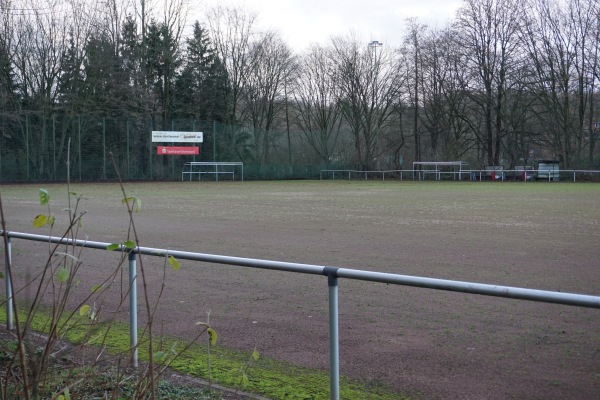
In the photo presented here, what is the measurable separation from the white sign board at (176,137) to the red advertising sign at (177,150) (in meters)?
0.66

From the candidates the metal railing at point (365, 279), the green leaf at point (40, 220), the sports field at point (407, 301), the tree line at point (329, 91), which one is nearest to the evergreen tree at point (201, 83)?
the tree line at point (329, 91)

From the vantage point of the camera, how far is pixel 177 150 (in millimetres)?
53812

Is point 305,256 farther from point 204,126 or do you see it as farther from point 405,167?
point 405,167

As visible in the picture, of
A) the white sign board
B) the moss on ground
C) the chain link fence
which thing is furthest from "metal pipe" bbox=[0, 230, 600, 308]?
the white sign board

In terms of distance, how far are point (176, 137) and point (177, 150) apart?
1178mm

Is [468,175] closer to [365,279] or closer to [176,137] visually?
[176,137]

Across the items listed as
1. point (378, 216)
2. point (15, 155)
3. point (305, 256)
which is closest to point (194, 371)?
point (305, 256)

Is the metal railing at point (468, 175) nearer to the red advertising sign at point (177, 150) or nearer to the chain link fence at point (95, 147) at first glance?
the chain link fence at point (95, 147)

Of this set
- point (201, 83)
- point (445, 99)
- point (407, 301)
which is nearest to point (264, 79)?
point (201, 83)

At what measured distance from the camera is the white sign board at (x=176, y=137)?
53.2 m

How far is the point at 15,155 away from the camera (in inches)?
1822

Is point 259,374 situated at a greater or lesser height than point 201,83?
lesser

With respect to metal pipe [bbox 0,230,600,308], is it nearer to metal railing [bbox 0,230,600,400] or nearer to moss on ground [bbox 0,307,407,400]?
metal railing [bbox 0,230,600,400]

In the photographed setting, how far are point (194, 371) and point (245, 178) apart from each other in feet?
176
